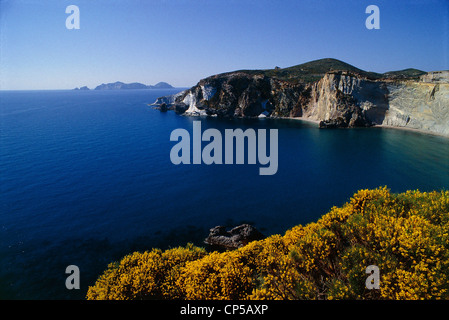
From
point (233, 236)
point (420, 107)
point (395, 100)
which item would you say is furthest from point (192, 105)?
point (233, 236)

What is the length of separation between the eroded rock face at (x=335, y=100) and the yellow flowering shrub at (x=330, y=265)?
317ft

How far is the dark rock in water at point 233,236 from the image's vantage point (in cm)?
3438

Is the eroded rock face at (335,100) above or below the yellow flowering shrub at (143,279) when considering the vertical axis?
above

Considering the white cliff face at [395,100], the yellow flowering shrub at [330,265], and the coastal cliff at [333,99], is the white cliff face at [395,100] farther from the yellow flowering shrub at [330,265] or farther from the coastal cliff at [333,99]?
the yellow flowering shrub at [330,265]

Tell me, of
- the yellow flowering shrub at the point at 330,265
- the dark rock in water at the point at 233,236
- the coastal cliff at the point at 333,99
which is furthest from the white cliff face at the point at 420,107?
the yellow flowering shrub at the point at 330,265

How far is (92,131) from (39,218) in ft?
243

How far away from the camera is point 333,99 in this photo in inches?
4569

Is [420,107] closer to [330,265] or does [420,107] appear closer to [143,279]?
[330,265]

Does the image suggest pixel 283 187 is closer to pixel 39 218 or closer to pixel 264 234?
pixel 264 234

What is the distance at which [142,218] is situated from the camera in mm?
40562

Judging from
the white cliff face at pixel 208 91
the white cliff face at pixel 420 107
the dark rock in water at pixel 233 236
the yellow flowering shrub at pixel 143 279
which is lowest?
the dark rock in water at pixel 233 236

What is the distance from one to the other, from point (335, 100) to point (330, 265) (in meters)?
114

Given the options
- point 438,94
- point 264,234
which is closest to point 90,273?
point 264,234

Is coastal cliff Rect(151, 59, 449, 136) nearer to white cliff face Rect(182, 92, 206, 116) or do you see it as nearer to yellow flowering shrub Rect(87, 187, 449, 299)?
white cliff face Rect(182, 92, 206, 116)
